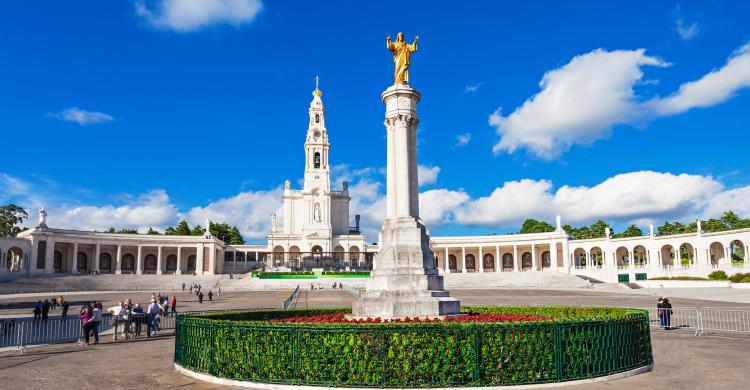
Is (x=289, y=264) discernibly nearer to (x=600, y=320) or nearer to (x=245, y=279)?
(x=245, y=279)

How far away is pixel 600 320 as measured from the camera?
→ 11.1 m

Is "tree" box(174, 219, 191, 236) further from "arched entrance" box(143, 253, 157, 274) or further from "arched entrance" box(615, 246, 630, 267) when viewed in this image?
"arched entrance" box(615, 246, 630, 267)

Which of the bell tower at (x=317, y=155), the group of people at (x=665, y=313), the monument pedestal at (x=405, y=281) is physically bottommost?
the group of people at (x=665, y=313)

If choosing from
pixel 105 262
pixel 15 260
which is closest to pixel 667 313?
pixel 15 260

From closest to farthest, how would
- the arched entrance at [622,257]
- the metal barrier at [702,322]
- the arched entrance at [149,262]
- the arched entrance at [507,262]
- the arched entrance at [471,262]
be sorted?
the metal barrier at [702,322], the arched entrance at [622,257], the arched entrance at [149,262], the arched entrance at [507,262], the arched entrance at [471,262]

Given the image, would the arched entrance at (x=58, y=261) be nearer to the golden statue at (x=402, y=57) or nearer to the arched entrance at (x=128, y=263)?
the arched entrance at (x=128, y=263)

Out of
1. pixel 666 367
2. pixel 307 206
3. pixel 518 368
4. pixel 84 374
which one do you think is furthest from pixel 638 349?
pixel 307 206

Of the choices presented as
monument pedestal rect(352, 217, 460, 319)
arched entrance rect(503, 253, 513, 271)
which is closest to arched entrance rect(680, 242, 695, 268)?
arched entrance rect(503, 253, 513, 271)

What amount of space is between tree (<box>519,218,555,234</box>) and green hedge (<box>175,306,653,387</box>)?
11367 cm

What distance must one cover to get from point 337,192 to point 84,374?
94.8 metres

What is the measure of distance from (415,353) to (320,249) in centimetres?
8907

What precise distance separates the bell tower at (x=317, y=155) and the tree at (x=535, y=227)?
5182 cm

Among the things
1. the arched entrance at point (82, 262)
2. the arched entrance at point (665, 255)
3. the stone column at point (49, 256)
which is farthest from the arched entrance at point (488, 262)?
the stone column at point (49, 256)

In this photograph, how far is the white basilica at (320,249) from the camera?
73.2m
